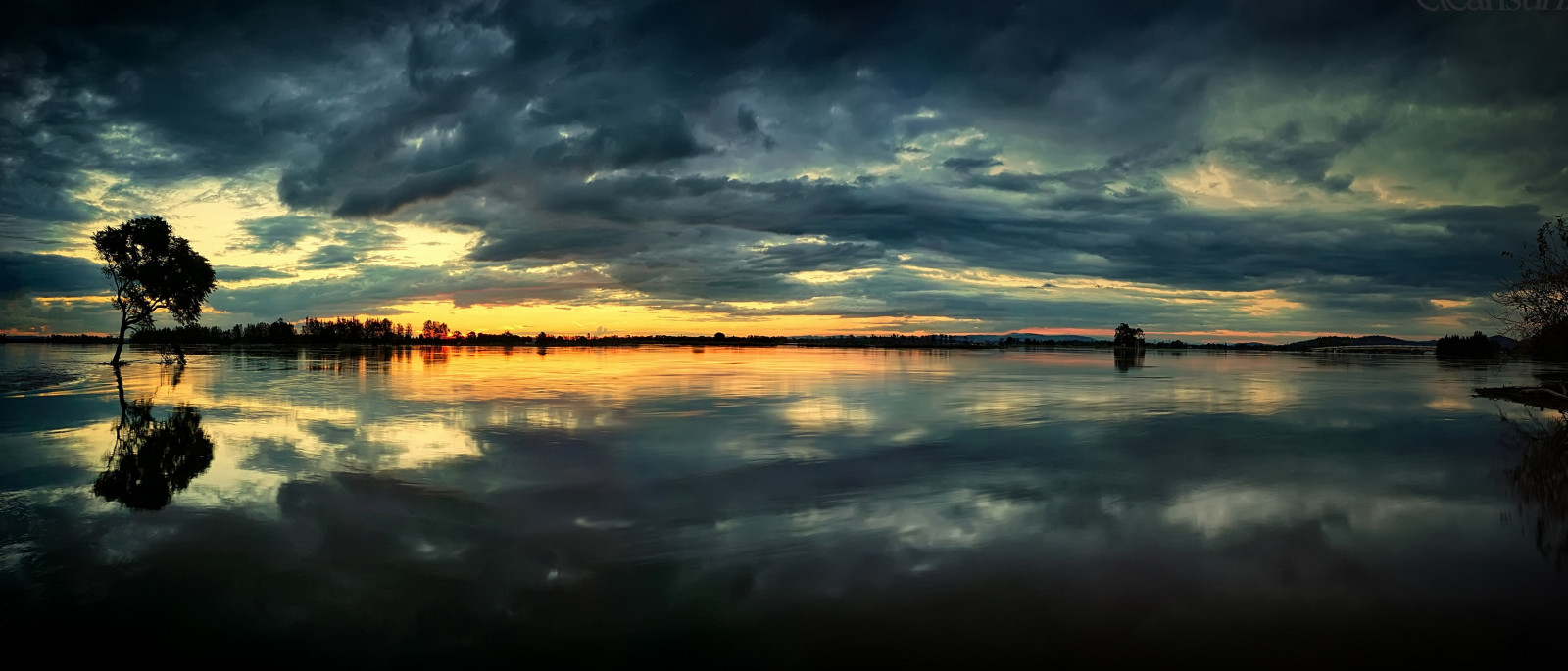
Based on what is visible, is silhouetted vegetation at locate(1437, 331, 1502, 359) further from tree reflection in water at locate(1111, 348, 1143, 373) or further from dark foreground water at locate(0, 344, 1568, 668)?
dark foreground water at locate(0, 344, 1568, 668)

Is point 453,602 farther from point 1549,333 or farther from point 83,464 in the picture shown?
point 1549,333

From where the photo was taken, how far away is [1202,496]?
12938 mm

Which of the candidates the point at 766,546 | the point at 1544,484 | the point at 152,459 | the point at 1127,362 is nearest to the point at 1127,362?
the point at 1127,362

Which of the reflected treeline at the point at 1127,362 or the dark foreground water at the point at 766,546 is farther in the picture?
the reflected treeline at the point at 1127,362

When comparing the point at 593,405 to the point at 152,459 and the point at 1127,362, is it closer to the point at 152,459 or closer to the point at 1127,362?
the point at 152,459

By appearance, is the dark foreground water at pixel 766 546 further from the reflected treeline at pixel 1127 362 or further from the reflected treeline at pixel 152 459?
the reflected treeline at pixel 1127 362

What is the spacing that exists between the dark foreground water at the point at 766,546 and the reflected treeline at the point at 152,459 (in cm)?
12

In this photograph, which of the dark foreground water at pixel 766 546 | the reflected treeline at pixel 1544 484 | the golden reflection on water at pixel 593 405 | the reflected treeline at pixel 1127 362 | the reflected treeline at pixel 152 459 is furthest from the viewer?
the reflected treeline at pixel 1127 362

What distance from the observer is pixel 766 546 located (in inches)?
376

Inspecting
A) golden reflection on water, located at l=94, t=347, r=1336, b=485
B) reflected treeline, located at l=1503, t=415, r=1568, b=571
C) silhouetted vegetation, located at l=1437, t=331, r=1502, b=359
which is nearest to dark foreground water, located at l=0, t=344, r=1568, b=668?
reflected treeline, located at l=1503, t=415, r=1568, b=571

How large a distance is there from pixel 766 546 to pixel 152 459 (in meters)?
14.3

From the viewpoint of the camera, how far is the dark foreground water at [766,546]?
676cm

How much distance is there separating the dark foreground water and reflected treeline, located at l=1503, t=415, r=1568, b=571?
0.10 m

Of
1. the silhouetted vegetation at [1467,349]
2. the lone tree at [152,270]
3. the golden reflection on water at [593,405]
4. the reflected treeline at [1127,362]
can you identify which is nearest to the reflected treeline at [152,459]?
the golden reflection on water at [593,405]
